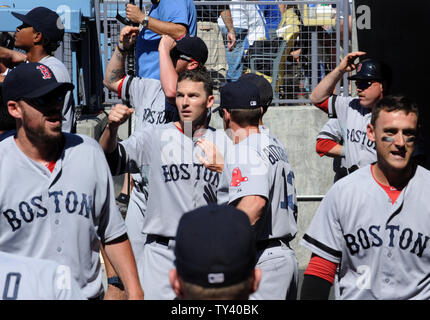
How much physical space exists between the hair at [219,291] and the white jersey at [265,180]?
212 centimetres

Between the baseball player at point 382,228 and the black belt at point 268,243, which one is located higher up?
the baseball player at point 382,228

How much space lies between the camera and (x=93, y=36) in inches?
399

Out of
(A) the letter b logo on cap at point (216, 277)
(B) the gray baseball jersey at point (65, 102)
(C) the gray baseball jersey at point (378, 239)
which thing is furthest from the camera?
(B) the gray baseball jersey at point (65, 102)

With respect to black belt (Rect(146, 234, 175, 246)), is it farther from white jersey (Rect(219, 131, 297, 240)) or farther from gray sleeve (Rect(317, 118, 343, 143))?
gray sleeve (Rect(317, 118, 343, 143))

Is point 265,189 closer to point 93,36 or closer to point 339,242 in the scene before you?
point 339,242

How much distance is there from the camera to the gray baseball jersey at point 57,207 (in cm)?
387

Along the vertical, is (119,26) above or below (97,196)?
above

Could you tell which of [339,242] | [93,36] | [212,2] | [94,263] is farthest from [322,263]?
[93,36]

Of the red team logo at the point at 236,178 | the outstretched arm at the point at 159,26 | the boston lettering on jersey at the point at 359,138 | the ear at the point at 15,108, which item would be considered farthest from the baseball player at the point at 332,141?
the ear at the point at 15,108

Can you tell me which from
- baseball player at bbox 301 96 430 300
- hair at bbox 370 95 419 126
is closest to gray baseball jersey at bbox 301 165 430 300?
baseball player at bbox 301 96 430 300

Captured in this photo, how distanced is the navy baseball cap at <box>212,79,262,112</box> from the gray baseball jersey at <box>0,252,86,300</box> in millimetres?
2464

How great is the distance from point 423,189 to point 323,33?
5.43m

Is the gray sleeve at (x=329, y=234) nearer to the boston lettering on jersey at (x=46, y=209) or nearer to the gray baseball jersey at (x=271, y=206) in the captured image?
the gray baseball jersey at (x=271, y=206)

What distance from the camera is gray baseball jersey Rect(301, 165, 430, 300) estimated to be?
13.4ft
